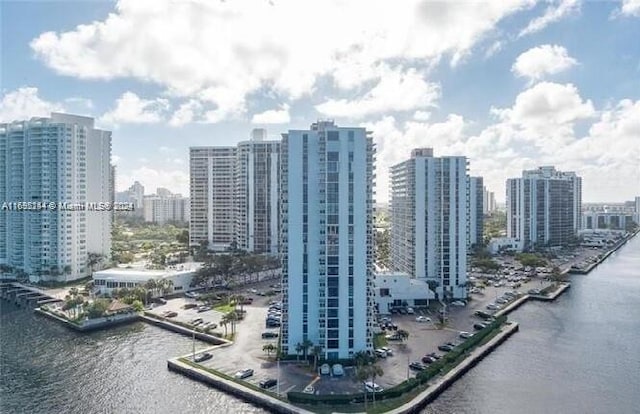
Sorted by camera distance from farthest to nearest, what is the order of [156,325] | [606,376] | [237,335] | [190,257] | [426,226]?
[190,257] → [426,226] → [156,325] → [237,335] → [606,376]

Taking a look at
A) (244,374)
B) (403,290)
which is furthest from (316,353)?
(403,290)

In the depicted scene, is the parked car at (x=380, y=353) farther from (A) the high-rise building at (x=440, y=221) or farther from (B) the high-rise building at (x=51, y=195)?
(B) the high-rise building at (x=51, y=195)

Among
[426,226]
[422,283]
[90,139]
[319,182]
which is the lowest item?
[422,283]

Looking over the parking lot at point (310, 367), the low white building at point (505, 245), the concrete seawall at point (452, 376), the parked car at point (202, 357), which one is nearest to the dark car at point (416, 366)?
the parking lot at point (310, 367)

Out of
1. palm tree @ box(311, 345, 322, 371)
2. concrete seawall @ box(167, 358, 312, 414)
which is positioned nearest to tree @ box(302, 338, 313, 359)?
palm tree @ box(311, 345, 322, 371)

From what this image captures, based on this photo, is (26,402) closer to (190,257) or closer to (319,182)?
(319,182)

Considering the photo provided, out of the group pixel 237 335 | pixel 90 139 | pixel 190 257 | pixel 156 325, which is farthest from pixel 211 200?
pixel 237 335

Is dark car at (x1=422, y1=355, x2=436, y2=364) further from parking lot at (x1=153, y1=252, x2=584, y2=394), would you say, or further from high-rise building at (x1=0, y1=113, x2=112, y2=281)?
high-rise building at (x1=0, y1=113, x2=112, y2=281)

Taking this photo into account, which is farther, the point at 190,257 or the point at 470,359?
the point at 190,257
